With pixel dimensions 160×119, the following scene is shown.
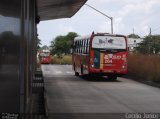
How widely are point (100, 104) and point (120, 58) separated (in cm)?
1456

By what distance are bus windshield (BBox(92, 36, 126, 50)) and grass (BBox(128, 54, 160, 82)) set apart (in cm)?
230

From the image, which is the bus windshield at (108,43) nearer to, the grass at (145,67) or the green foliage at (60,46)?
the grass at (145,67)

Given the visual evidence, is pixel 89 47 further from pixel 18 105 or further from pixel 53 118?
pixel 18 105

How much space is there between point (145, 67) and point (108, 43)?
3.64 metres

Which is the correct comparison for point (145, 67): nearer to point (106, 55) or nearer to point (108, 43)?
point (106, 55)

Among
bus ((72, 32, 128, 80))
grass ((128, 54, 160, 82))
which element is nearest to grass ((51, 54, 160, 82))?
grass ((128, 54, 160, 82))

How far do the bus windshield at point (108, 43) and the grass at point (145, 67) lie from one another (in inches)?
90.7

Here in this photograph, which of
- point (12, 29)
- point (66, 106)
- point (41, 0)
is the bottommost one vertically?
point (66, 106)

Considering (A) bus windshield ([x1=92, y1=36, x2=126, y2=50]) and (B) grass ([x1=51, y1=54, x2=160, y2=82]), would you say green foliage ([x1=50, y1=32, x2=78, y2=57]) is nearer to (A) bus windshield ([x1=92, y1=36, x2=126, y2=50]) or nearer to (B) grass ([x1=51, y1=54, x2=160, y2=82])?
(B) grass ([x1=51, y1=54, x2=160, y2=82])

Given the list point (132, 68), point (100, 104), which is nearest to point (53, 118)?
point (100, 104)

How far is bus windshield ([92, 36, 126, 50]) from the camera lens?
102 feet

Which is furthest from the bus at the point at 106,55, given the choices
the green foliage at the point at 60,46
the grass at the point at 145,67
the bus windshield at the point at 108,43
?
the green foliage at the point at 60,46

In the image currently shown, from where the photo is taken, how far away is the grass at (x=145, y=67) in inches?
1198

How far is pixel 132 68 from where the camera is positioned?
3672 cm
